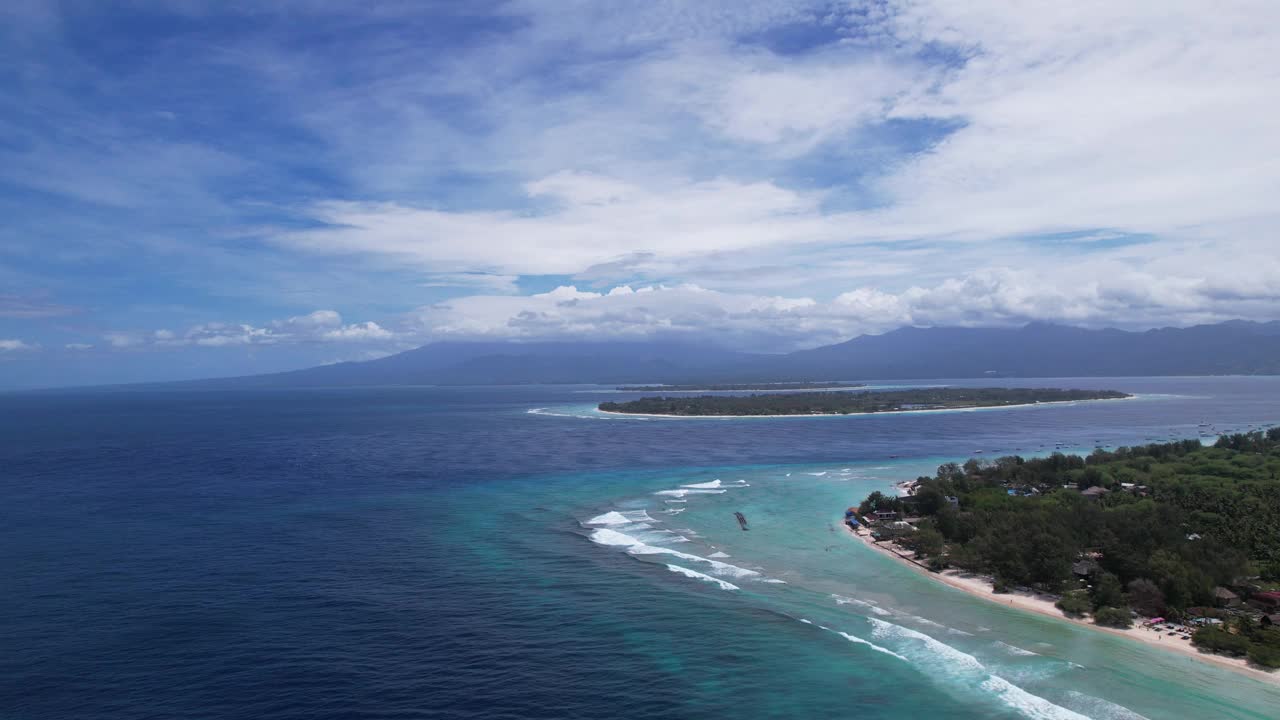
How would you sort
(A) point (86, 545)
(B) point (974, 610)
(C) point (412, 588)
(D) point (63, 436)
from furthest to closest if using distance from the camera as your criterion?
(D) point (63, 436)
(A) point (86, 545)
(C) point (412, 588)
(B) point (974, 610)

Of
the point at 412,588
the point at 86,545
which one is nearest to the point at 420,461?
the point at 86,545

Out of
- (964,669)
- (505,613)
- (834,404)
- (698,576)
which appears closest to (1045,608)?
(964,669)

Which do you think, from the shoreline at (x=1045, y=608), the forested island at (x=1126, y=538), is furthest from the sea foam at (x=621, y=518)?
the forested island at (x=1126, y=538)

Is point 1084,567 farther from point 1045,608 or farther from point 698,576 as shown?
point 698,576

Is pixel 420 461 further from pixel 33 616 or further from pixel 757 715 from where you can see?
pixel 757 715

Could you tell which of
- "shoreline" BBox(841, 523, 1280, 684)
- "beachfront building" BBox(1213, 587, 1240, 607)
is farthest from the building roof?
"beachfront building" BBox(1213, 587, 1240, 607)

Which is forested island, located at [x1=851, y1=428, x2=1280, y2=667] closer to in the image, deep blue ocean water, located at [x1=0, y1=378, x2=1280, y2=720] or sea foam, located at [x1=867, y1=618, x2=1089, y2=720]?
deep blue ocean water, located at [x1=0, y1=378, x2=1280, y2=720]

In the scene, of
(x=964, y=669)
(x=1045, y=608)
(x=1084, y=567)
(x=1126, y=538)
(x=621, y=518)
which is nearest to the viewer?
(x=964, y=669)
